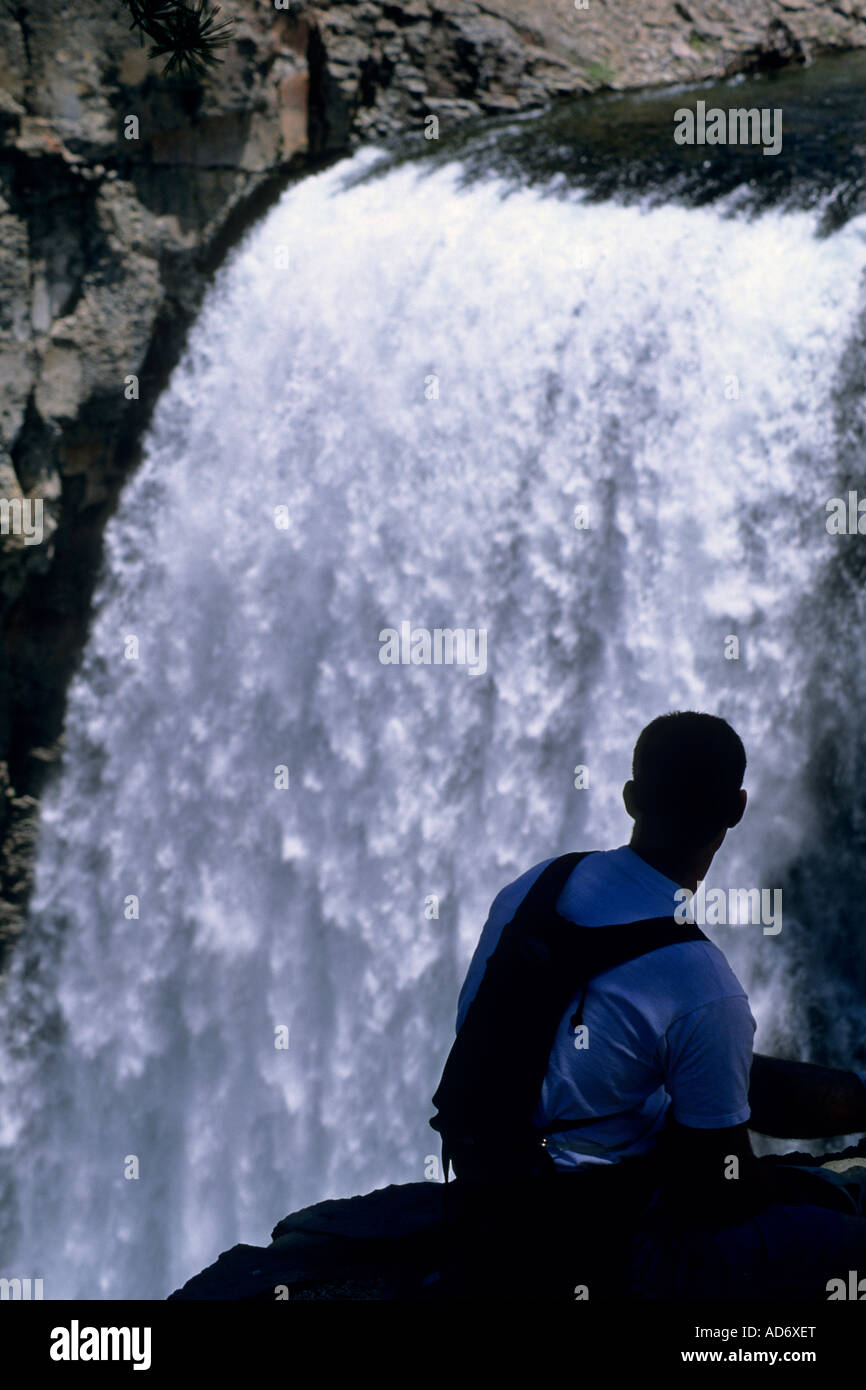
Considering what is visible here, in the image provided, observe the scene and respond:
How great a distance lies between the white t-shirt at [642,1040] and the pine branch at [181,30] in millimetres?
8071

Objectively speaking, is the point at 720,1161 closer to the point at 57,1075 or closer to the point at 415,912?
the point at 415,912

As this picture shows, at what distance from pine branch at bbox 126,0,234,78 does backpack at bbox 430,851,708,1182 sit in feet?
26.5

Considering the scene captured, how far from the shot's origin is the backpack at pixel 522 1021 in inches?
88.6

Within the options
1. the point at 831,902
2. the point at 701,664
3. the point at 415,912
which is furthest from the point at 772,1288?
the point at 415,912

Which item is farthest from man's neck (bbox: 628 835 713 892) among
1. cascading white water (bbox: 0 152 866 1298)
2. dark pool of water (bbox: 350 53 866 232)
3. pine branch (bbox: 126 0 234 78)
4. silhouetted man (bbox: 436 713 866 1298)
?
pine branch (bbox: 126 0 234 78)

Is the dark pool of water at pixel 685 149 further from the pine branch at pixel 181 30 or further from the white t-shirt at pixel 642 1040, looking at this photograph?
the white t-shirt at pixel 642 1040

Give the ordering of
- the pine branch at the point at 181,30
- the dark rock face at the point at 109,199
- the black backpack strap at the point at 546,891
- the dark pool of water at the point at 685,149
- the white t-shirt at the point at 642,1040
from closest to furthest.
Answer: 1. the white t-shirt at the point at 642,1040
2. the black backpack strap at the point at 546,891
3. the dark pool of water at the point at 685,149
4. the pine branch at the point at 181,30
5. the dark rock face at the point at 109,199

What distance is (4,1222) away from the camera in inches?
360

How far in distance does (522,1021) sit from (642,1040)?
216 millimetres

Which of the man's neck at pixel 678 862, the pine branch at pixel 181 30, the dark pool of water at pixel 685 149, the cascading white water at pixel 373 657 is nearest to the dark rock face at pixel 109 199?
the pine branch at pixel 181 30

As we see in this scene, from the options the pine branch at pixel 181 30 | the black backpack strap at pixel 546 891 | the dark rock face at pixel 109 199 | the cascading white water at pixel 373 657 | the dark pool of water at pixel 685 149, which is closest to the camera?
the black backpack strap at pixel 546 891

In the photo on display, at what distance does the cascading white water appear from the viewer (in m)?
6.48

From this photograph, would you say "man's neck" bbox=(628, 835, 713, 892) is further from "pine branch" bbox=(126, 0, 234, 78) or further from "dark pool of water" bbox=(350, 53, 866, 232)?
"pine branch" bbox=(126, 0, 234, 78)
